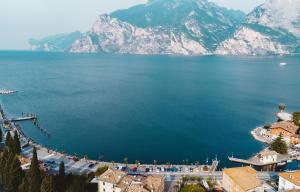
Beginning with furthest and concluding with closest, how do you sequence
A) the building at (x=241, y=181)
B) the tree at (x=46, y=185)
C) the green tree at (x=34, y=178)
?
the building at (x=241, y=181) < the green tree at (x=34, y=178) < the tree at (x=46, y=185)

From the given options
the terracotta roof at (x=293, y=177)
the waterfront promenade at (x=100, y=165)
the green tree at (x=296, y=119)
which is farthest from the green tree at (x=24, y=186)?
the green tree at (x=296, y=119)

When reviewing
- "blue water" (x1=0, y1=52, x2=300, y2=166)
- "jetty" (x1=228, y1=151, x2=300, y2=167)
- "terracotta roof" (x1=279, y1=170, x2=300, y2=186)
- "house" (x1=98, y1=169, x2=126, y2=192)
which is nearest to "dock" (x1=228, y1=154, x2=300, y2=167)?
"jetty" (x1=228, y1=151, x2=300, y2=167)

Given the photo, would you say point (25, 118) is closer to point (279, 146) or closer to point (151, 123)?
point (151, 123)

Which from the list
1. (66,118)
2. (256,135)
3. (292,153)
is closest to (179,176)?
(292,153)

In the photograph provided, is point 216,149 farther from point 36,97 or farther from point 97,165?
point 36,97

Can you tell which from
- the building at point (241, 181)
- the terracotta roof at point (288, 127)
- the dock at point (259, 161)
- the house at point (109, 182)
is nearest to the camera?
the house at point (109, 182)

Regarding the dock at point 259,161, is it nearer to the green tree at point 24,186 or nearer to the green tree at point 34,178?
the green tree at point 34,178

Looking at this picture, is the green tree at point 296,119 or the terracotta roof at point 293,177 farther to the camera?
the green tree at point 296,119
